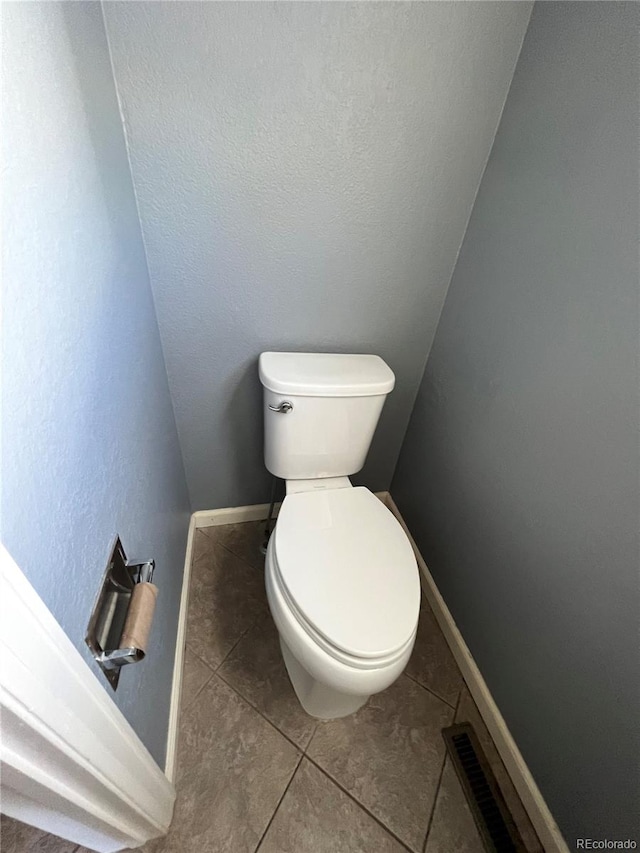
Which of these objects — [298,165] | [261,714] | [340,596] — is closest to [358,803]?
[261,714]

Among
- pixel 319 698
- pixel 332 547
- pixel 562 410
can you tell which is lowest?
pixel 319 698

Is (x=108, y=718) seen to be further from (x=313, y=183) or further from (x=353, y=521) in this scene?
(x=313, y=183)

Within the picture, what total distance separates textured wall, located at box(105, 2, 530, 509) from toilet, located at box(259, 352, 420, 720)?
0.55 feet

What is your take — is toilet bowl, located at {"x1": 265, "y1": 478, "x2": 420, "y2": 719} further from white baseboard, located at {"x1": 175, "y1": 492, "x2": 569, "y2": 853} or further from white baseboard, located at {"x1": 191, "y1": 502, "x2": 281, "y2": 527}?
white baseboard, located at {"x1": 191, "y1": 502, "x2": 281, "y2": 527}

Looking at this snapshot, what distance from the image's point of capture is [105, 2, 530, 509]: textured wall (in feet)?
2.34

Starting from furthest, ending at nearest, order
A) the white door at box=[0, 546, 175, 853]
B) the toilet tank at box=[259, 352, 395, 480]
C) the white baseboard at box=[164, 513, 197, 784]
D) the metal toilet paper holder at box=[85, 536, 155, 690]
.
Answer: the toilet tank at box=[259, 352, 395, 480]
the white baseboard at box=[164, 513, 197, 784]
the metal toilet paper holder at box=[85, 536, 155, 690]
the white door at box=[0, 546, 175, 853]

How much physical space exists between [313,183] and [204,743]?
1.44 metres

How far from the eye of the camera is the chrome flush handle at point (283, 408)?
3.29 ft

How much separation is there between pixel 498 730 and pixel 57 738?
42.1 inches

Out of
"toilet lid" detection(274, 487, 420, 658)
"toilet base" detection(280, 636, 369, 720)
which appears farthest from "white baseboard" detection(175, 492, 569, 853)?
"toilet lid" detection(274, 487, 420, 658)

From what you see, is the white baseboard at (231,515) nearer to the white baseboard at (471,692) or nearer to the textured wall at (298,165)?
the white baseboard at (471,692)

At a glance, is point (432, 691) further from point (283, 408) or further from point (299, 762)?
point (283, 408)

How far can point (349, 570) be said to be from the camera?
880 millimetres

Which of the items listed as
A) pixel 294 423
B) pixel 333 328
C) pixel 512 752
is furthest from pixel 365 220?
pixel 512 752
